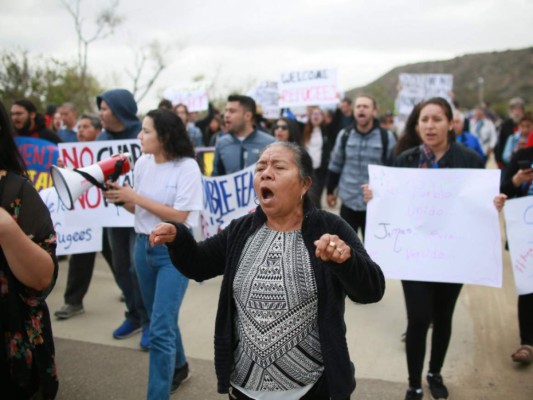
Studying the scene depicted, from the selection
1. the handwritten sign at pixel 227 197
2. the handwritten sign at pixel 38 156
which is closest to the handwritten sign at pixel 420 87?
the handwritten sign at pixel 227 197

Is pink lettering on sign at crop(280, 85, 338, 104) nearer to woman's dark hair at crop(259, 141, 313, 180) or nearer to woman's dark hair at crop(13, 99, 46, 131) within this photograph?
woman's dark hair at crop(13, 99, 46, 131)

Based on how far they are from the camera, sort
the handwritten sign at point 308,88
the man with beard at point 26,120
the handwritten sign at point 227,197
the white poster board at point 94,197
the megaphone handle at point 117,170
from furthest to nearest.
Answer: the handwritten sign at point 308,88 < the man with beard at point 26,120 < the handwritten sign at point 227,197 < the white poster board at point 94,197 < the megaphone handle at point 117,170

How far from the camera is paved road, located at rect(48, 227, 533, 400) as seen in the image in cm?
366

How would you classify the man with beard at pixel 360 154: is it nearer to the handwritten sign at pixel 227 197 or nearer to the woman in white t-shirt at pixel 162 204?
the handwritten sign at pixel 227 197

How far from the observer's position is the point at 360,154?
533cm

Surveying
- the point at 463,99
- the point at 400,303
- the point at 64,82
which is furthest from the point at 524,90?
the point at 400,303

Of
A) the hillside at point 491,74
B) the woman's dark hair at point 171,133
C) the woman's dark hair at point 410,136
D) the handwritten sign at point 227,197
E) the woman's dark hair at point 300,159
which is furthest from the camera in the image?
the hillside at point 491,74

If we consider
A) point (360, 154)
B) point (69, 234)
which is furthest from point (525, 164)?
point (69, 234)

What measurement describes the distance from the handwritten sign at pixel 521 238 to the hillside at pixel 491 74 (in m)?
74.5

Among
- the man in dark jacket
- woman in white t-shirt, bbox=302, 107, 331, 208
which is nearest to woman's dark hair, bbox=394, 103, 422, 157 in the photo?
the man in dark jacket

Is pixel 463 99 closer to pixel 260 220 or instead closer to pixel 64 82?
pixel 64 82

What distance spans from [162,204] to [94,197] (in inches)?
72.9

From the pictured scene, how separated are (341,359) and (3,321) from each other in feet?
4.28

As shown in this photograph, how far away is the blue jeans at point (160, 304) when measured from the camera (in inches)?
121
